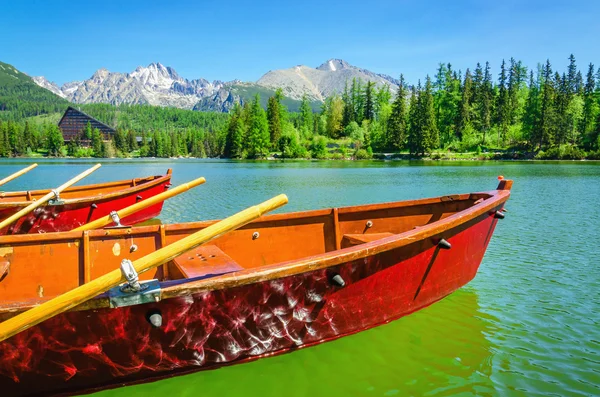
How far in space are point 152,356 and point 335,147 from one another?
357 feet

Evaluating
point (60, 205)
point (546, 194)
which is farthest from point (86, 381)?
point (546, 194)

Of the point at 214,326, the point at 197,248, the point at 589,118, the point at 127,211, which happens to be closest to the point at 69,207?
the point at 127,211

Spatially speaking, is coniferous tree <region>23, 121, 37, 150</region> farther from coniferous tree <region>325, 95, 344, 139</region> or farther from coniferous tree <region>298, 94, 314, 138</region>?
coniferous tree <region>325, 95, 344, 139</region>

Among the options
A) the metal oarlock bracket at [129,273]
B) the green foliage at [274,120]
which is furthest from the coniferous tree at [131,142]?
the metal oarlock bracket at [129,273]

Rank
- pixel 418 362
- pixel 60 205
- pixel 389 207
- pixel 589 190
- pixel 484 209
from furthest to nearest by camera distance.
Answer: pixel 589 190
pixel 60 205
pixel 389 207
pixel 484 209
pixel 418 362

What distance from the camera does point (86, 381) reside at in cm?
446

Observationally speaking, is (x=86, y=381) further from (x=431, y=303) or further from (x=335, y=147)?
(x=335, y=147)

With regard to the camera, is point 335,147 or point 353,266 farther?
point 335,147

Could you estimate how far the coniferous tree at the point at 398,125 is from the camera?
10006 cm


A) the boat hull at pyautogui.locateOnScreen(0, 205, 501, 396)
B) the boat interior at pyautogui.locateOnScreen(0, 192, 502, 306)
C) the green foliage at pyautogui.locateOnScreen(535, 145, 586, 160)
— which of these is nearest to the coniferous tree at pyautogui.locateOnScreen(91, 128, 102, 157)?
the green foliage at pyautogui.locateOnScreen(535, 145, 586, 160)

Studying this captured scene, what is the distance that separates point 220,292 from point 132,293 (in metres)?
0.92

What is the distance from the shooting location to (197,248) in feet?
23.7

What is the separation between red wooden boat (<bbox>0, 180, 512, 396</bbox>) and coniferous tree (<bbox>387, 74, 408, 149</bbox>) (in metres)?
95.7

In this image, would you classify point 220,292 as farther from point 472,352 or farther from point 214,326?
point 472,352
